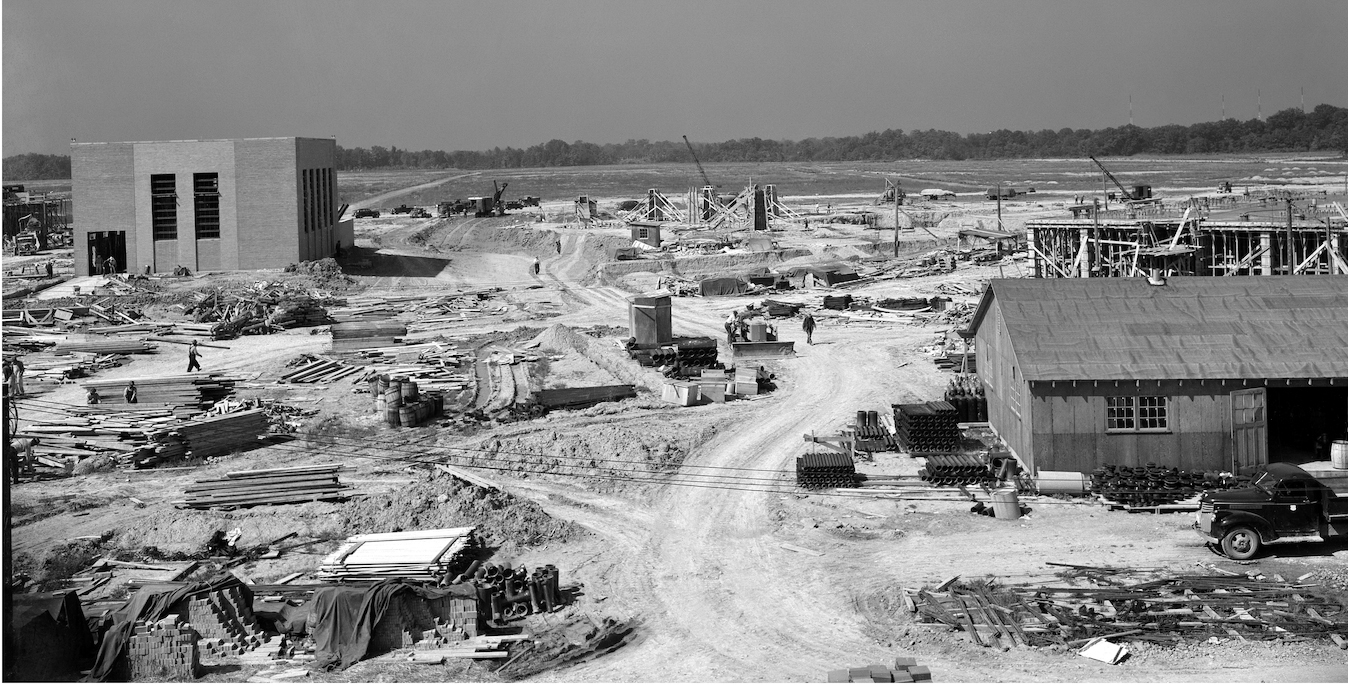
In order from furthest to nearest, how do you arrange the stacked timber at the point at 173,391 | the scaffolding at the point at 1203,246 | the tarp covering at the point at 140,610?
the scaffolding at the point at 1203,246
the stacked timber at the point at 173,391
the tarp covering at the point at 140,610

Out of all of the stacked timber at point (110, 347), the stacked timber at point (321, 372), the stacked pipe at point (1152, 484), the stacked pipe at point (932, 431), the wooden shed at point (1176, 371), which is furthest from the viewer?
the stacked timber at point (110, 347)

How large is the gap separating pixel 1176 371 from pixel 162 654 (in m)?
17.3

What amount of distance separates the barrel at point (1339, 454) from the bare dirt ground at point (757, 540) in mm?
4145

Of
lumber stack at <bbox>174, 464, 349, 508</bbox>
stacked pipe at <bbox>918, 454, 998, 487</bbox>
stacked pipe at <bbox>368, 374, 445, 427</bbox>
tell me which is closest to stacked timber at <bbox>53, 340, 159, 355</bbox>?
stacked pipe at <bbox>368, 374, 445, 427</bbox>

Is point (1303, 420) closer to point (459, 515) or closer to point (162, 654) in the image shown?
point (459, 515)

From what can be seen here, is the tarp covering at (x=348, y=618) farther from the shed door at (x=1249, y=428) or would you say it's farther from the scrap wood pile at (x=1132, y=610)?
the shed door at (x=1249, y=428)

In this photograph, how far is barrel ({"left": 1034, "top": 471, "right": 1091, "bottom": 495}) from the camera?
77.0 ft

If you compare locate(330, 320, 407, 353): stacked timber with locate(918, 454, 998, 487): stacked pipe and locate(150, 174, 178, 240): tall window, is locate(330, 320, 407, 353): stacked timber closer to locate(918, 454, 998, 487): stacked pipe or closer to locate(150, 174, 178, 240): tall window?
locate(150, 174, 178, 240): tall window

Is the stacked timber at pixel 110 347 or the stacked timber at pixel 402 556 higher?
the stacked timber at pixel 110 347

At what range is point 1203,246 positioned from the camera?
46.6m

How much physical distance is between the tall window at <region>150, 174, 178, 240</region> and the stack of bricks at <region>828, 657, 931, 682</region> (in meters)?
52.4

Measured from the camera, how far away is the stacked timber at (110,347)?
42.3 meters

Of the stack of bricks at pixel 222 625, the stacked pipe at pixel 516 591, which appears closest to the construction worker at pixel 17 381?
the stack of bricks at pixel 222 625

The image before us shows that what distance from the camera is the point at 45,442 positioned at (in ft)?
94.0
